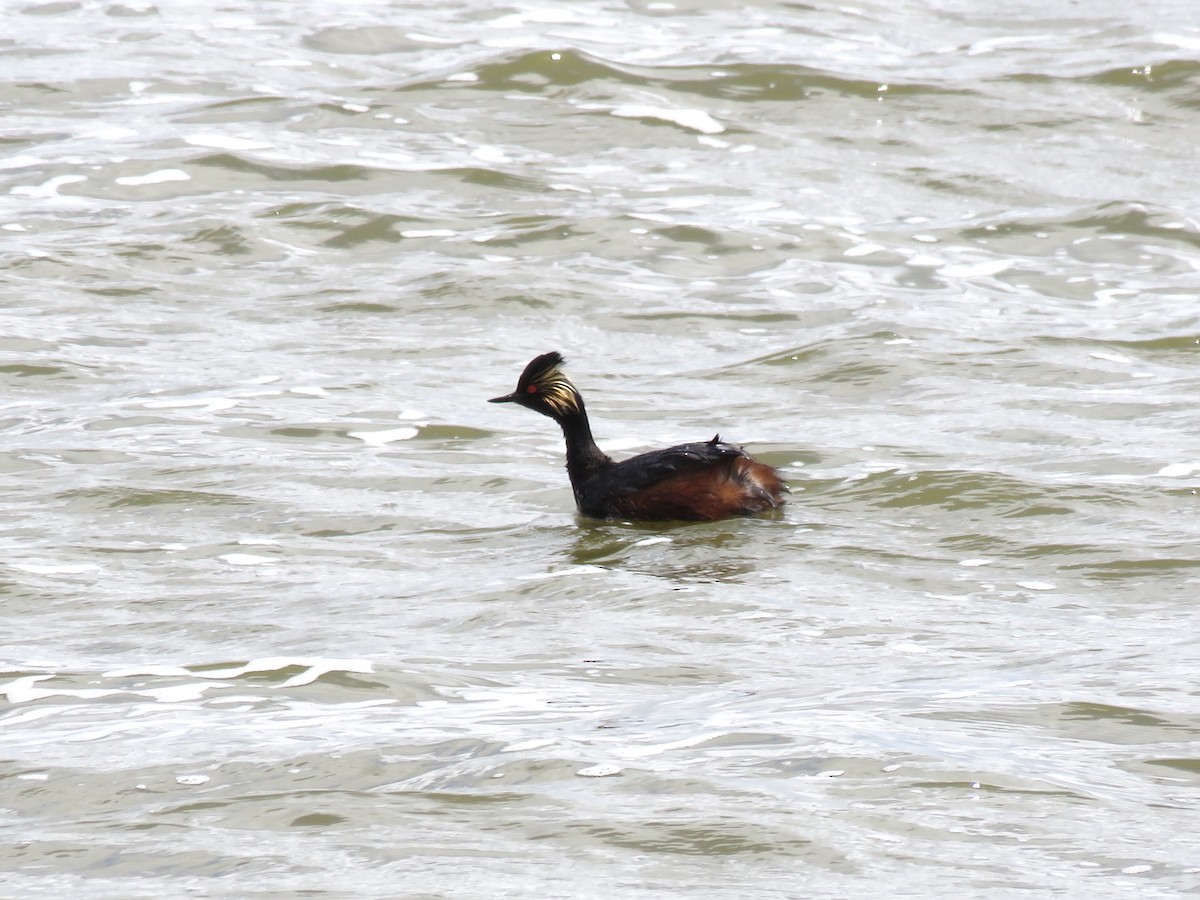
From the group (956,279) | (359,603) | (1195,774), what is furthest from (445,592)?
(956,279)

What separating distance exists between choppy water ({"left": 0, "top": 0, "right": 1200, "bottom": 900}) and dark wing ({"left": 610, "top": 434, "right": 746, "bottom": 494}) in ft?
0.94

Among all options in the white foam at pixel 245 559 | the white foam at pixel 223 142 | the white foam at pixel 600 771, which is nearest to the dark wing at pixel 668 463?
the white foam at pixel 245 559

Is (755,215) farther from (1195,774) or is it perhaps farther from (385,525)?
(1195,774)

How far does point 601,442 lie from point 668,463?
191 centimetres

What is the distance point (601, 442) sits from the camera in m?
11.4

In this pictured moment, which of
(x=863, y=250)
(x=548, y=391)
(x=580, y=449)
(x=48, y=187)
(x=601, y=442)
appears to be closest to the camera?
(x=580, y=449)

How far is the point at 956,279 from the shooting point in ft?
48.6

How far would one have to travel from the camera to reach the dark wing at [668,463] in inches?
372

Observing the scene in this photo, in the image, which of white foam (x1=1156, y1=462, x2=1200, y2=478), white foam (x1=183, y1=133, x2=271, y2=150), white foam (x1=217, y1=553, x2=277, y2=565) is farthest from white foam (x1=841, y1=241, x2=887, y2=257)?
white foam (x1=217, y1=553, x2=277, y2=565)

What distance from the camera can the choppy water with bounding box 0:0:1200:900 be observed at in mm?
5691

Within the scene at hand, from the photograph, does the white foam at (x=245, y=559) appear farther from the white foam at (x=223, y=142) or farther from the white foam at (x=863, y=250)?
the white foam at (x=223, y=142)

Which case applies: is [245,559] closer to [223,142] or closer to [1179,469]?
[1179,469]

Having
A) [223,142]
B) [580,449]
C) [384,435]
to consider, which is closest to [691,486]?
[580,449]

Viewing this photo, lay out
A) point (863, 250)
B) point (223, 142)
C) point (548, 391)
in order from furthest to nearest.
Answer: point (223, 142) → point (863, 250) → point (548, 391)
